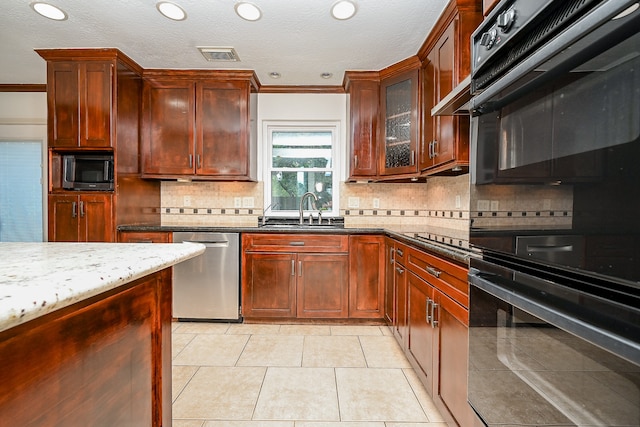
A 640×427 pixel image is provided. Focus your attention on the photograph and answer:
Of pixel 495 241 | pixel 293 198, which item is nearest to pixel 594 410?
pixel 495 241

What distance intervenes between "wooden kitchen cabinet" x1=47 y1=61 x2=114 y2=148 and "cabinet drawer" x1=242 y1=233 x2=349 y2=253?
152cm

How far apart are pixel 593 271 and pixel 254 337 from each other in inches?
101

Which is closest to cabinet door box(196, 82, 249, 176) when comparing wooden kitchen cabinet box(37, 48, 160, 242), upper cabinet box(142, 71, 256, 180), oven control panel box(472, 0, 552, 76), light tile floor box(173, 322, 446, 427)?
upper cabinet box(142, 71, 256, 180)

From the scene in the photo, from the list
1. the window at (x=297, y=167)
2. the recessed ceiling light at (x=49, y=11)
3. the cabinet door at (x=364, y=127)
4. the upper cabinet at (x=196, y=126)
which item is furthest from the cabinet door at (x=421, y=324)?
the recessed ceiling light at (x=49, y=11)

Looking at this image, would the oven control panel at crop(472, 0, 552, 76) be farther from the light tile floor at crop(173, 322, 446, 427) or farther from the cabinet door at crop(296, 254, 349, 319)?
the cabinet door at crop(296, 254, 349, 319)

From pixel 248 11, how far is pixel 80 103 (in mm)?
1779

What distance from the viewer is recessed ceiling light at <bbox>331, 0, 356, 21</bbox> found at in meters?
2.19

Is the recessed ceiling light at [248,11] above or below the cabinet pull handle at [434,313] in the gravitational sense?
above

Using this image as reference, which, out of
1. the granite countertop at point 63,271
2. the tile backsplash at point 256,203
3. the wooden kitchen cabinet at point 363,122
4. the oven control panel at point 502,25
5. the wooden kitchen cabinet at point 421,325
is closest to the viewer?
the granite countertop at point 63,271

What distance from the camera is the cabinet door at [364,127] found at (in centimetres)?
323

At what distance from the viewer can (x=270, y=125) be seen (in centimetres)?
371

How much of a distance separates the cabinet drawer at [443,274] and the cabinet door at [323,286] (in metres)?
1.02

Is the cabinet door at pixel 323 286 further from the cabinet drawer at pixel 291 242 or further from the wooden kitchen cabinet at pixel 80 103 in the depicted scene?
the wooden kitchen cabinet at pixel 80 103

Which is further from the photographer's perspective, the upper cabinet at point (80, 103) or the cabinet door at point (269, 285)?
the cabinet door at point (269, 285)
